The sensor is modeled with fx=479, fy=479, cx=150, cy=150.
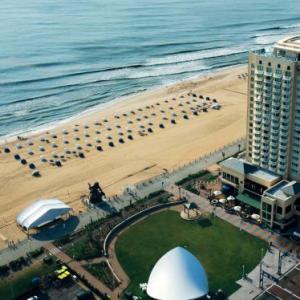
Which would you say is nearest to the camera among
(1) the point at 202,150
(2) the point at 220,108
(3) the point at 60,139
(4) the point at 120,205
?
(4) the point at 120,205

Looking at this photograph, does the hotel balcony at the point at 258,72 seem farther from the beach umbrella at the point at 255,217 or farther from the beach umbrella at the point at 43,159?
the beach umbrella at the point at 43,159

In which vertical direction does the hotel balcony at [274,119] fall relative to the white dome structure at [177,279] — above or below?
above

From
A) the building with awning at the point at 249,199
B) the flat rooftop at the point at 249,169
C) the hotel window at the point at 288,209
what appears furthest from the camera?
the flat rooftop at the point at 249,169

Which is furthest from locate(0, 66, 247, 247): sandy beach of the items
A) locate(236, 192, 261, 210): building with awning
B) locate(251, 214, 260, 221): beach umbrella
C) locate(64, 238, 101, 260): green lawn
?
locate(251, 214, 260, 221): beach umbrella

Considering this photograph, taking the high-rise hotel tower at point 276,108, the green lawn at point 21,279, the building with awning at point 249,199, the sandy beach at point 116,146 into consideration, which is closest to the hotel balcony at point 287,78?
the high-rise hotel tower at point 276,108

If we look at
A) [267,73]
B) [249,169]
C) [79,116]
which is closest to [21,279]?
[249,169]

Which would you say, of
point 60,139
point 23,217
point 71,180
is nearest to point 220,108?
point 60,139

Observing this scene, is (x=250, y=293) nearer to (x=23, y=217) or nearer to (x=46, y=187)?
(x=23, y=217)
